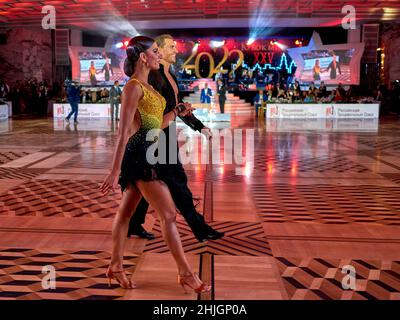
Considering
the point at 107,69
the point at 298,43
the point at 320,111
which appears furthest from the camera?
the point at 298,43

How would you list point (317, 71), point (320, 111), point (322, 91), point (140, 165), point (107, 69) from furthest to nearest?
1. point (107, 69)
2. point (317, 71)
3. point (322, 91)
4. point (320, 111)
5. point (140, 165)

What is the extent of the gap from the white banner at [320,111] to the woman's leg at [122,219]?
15757mm

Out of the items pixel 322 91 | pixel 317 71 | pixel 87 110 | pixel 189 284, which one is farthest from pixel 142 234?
pixel 317 71

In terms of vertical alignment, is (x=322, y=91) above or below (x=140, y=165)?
above

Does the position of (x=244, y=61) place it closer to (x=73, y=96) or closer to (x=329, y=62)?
(x=329, y=62)

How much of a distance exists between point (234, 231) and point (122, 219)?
151 cm

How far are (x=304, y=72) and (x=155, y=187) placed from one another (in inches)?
878

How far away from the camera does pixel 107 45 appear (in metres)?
24.5

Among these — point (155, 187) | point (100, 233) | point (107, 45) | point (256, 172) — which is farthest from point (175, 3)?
point (155, 187)

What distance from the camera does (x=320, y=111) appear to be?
18.2m

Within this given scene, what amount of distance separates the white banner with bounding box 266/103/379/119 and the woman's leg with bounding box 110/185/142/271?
15.8 meters

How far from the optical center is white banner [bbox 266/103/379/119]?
18156 millimetres

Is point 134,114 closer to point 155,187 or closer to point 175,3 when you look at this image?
point 155,187

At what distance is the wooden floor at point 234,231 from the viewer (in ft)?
9.64
